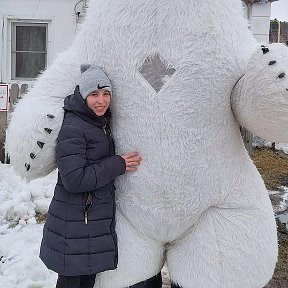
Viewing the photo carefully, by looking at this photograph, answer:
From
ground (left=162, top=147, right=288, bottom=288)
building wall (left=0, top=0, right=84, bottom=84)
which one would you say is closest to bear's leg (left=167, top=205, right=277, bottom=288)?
ground (left=162, top=147, right=288, bottom=288)

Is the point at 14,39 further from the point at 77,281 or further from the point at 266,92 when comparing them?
the point at 266,92

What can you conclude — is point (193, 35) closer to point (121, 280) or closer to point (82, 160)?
point (82, 160)

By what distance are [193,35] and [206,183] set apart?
0.58m

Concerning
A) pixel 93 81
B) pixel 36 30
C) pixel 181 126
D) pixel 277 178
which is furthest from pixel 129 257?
pixel 36 30

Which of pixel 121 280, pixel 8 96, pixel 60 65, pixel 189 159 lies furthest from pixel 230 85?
pixel 8 96

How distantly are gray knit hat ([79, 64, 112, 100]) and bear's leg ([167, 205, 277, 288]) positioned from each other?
67 cm

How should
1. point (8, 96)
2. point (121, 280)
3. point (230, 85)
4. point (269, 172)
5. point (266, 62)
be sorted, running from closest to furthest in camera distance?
point (266, 62)
point (230, 85)
point (121, 280)
point (8, 96)
point (269, 172)

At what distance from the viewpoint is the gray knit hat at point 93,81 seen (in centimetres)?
188

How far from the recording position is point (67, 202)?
6.48ft

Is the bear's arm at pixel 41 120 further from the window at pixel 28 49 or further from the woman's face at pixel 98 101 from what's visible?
the window at pixel 28 49

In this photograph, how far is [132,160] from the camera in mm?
1956

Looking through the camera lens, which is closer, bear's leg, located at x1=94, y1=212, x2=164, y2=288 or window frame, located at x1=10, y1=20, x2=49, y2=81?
bear's leg, located at x1=94, y1=212, x2=164, y2=288

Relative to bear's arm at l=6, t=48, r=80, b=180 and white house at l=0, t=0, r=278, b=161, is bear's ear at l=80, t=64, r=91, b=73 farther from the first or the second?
white house at l=0, t=0, r=278, b=161

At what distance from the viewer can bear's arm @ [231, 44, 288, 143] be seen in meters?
1.76
